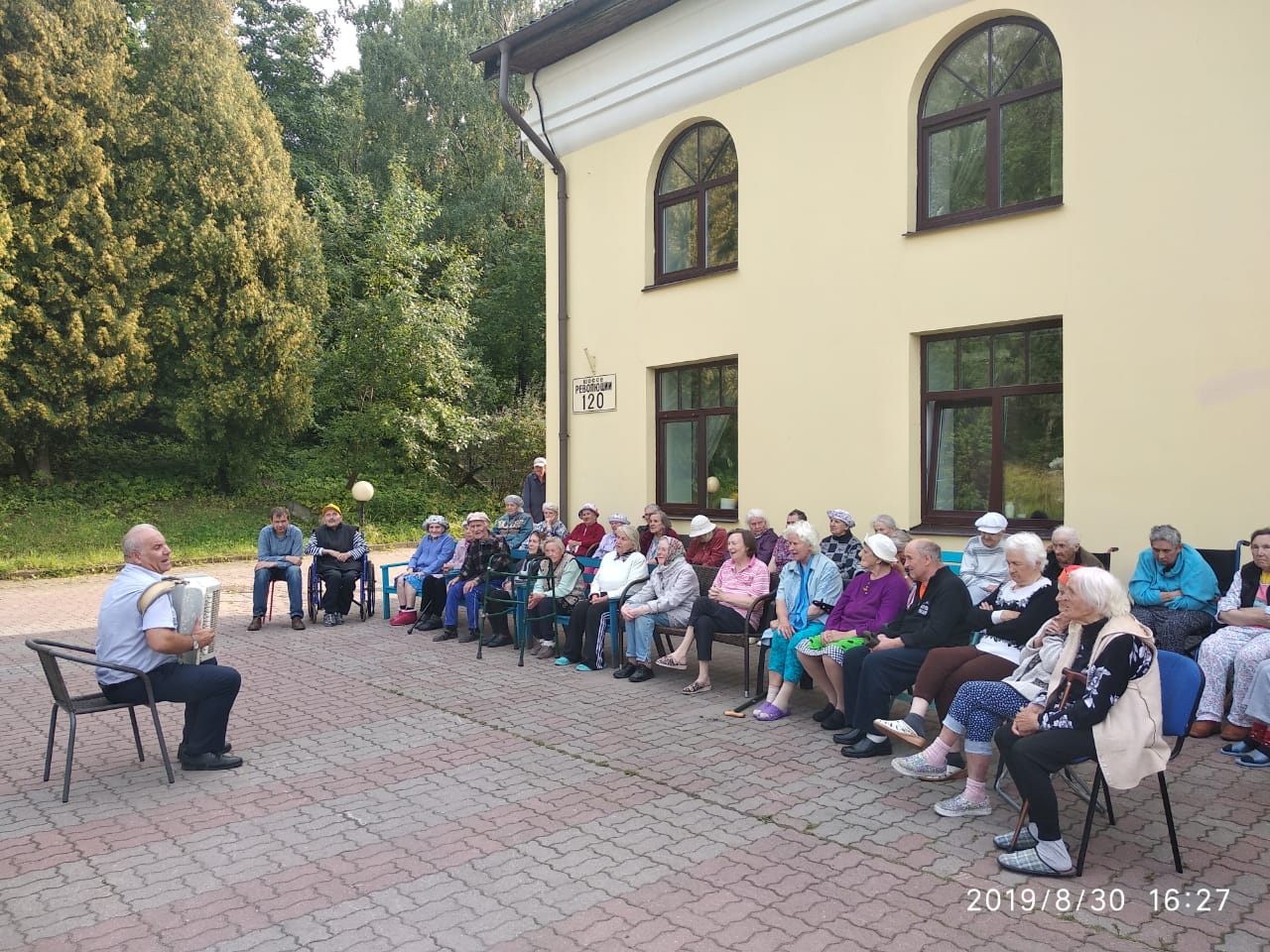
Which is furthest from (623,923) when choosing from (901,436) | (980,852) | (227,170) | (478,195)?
(478,195)

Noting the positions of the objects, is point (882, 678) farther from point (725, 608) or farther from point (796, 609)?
point (725, 608)

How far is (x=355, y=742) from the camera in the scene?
5836mm

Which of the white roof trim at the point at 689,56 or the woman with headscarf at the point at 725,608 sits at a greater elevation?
the white roof trim at the point at 689,56

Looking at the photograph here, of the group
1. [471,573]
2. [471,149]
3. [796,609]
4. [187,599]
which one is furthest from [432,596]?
[471,149]

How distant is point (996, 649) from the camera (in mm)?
5238

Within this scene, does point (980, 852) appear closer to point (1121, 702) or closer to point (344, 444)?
point (1121, 702)

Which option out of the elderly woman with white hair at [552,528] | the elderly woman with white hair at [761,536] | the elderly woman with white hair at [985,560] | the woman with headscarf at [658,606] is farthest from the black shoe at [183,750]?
the elderly woman with white hair at [985,560]

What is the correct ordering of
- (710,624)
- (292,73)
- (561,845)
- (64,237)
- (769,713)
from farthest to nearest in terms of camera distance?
1. (292,73)
2. (64,237)
3. (710,624)
4. (769,713)
5. (561,845)

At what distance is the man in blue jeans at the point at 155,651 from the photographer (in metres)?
4.98

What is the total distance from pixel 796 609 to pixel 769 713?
0.76 meters

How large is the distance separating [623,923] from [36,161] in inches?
744

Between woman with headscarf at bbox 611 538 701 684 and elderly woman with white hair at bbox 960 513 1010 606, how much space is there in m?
2.07

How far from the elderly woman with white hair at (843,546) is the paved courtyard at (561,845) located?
1.79 metres

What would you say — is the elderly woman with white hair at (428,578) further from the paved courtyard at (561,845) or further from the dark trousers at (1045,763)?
the dark trousers at (1045,763)
